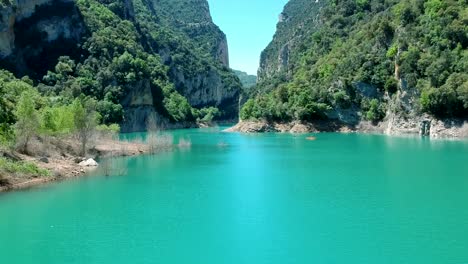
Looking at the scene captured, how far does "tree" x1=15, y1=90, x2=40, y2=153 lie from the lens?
164 feet

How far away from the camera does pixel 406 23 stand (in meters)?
119

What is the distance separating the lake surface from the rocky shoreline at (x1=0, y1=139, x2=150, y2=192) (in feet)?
7.31

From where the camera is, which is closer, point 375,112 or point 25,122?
point 25,122

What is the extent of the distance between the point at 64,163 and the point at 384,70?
8564cm

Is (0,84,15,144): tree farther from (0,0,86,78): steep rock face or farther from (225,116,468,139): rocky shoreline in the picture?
(0,0,86,78): steep rock face

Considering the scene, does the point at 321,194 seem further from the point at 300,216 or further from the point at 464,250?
the point at 464,250

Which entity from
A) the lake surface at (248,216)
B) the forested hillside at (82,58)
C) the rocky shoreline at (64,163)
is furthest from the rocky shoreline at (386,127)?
the rocky shoreline at (64,163)

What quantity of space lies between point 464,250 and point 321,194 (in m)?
15.6

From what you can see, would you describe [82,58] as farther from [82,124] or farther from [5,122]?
[5,122]

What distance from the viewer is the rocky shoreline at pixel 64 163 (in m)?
44.2

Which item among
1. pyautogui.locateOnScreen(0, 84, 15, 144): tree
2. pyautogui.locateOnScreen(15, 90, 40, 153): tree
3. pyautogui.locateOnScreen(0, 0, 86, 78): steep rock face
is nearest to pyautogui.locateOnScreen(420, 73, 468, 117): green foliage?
pyautogui.locateOnScreen(15, 90, 40, 153): tree

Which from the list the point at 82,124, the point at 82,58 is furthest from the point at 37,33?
the point at 82,124

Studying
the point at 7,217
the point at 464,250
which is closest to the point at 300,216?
the point at 464,250

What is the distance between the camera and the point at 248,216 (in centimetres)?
3241
